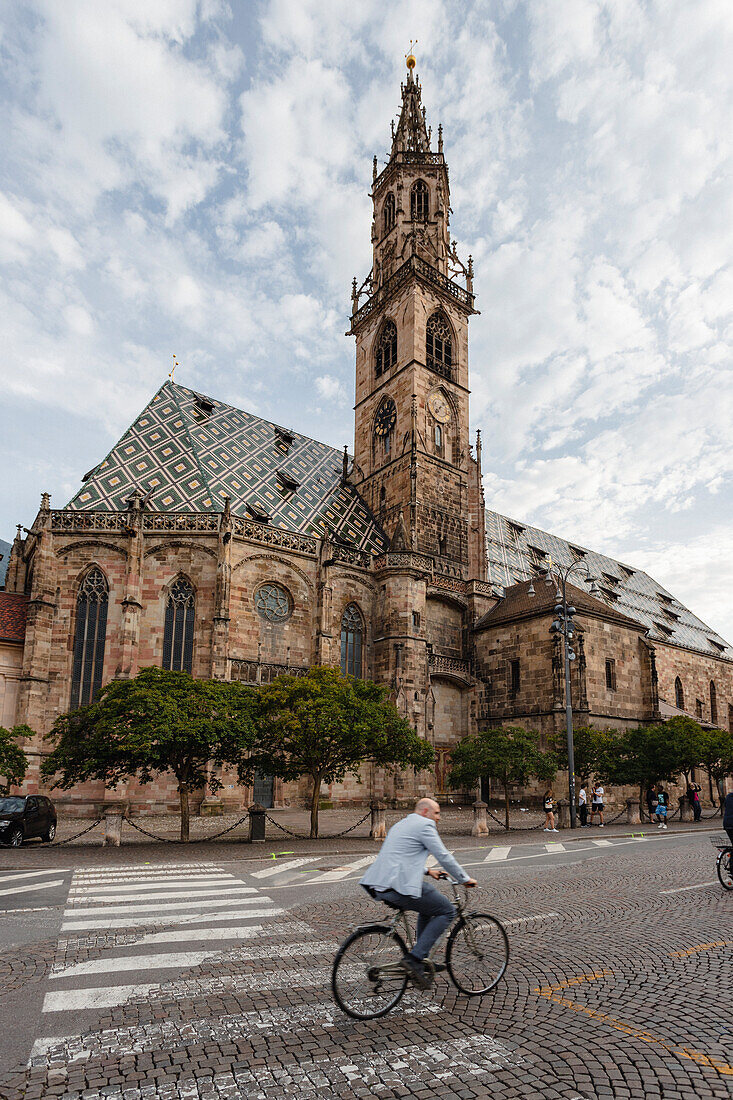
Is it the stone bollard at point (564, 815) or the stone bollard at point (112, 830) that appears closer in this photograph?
the stone bollard at point (112, 830)

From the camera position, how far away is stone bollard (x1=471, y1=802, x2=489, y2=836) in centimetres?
1981

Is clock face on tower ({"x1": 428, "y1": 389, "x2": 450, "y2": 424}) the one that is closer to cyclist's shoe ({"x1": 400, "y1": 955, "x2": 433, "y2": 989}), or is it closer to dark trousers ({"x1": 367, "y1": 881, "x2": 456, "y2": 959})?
dark trousers ({"x1": 367, "y1": 881, "x2": 456, "y2": 959})

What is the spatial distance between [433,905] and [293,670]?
24666 millimetres

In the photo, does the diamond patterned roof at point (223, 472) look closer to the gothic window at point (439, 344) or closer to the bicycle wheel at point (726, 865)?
the gothic window at point (439, 344)

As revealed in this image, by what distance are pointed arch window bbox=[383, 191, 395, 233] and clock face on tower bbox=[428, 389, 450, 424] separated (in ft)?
46.3

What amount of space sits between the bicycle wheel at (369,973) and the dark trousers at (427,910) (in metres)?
0.16

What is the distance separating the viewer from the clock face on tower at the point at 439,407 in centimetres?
4044

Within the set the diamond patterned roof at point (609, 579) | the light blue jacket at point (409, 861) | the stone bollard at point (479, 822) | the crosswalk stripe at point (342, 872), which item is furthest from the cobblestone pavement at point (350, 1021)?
the diamond patterned roof at point (609, 579)

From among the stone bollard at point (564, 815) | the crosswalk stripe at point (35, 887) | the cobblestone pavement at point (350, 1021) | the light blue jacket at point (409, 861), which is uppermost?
the light blue jacket at point (409, 861)

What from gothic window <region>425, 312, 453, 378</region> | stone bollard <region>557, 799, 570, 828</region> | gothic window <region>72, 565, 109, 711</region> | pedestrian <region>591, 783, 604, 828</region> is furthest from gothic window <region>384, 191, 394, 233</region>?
stone bollard <region>557, 799, 570, 828</region>

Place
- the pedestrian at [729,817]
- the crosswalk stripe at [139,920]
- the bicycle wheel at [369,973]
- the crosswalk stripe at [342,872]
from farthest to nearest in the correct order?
the crosswalk stripe at [342,872], the pedestrian at [729,817], the crosswalk stripe at [139,920], the bicycle wheel at [369,973]

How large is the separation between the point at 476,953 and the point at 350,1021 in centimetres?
130

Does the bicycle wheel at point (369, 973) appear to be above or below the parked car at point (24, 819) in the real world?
above

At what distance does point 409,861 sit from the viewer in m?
5.12
